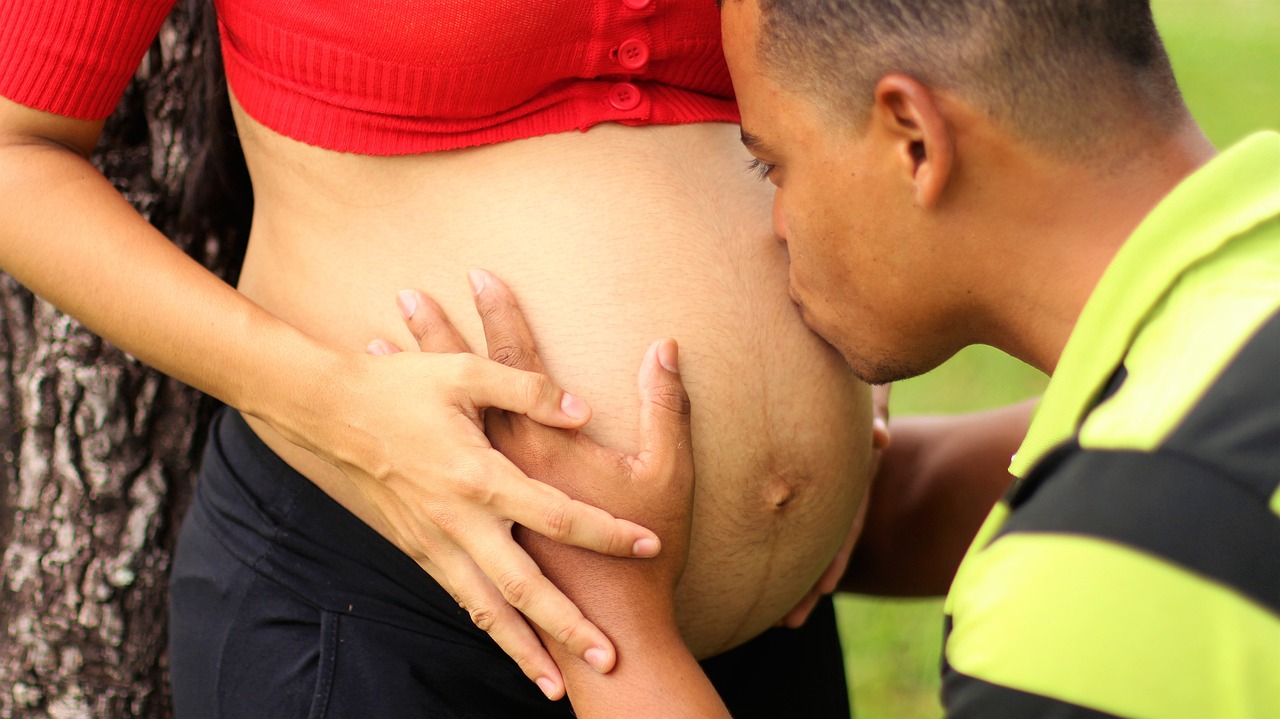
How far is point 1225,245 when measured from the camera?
41.2 inches

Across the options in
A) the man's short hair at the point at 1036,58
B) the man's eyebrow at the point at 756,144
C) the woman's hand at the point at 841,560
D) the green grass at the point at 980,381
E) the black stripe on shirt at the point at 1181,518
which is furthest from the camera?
the green grass at the point at 980,381

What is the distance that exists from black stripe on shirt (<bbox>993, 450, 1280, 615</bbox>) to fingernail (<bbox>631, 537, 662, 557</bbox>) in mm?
457

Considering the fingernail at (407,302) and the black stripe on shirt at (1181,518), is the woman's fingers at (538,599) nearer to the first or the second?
the fingernail at (407,302)

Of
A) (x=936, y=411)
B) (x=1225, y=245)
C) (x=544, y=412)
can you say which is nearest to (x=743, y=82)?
(x=544, y=412)

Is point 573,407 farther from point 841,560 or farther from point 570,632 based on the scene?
point 841,560

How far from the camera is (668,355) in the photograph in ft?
4.54

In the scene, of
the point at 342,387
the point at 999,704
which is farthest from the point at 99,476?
the point at 999,704

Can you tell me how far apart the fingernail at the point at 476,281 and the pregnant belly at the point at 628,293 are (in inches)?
1.1

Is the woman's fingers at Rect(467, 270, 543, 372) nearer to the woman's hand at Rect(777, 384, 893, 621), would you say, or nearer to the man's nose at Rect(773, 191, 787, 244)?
the man's nose at Rect(773, 191, 787, 244)

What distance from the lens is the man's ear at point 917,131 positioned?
1.18 metres

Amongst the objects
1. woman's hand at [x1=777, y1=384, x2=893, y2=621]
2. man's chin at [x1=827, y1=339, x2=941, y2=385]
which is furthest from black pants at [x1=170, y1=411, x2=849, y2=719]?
man's chin at [x1=827, y1=339, x2=941, y2=385]

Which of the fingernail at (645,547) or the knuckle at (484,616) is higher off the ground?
the fingernail at (645,547)

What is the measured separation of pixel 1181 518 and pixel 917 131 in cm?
48

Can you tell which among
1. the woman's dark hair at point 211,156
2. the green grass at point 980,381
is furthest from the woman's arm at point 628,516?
the green grass at point 980,381
